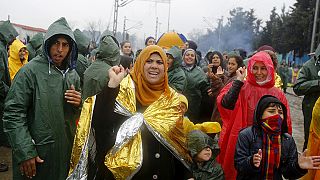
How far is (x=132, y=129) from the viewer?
2555mm

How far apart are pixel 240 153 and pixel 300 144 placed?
5.25 meters

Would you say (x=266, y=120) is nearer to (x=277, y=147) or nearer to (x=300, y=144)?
(x=277, y=147)

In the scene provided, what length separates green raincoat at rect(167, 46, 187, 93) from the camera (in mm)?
5621

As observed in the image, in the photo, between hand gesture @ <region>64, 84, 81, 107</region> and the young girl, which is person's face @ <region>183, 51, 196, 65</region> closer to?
the young girl

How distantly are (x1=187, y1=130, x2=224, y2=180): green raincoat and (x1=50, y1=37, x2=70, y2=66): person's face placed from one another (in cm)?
132

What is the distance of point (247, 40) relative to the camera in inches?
2015

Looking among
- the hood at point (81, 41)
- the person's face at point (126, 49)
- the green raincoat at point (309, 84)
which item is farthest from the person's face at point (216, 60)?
the hood at point (81, 41)

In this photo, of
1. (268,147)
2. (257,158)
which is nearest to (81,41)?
(268,147)

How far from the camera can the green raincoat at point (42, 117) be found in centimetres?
282

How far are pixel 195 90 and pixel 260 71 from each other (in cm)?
215

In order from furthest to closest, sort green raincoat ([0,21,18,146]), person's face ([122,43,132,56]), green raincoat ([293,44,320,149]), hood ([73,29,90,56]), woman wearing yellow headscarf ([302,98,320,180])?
person's face ([122,43,132,56]) → hood ([73,29,90,56]) → green raincoat ([293,44,320,149]) → green raincoat ([0,21,18,146]) → woman wearing yellow headscarf ([302,98,320,180])

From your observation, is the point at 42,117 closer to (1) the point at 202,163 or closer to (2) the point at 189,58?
(1) the point at 202,163

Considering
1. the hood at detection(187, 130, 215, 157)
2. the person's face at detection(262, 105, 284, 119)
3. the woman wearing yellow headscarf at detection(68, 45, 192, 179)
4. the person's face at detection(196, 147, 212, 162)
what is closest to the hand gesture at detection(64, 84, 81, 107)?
the woman wearing yellow headscarf at detection(68, 45, 192, 179)

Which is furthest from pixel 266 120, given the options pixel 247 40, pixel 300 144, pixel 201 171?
pixel 247 40
